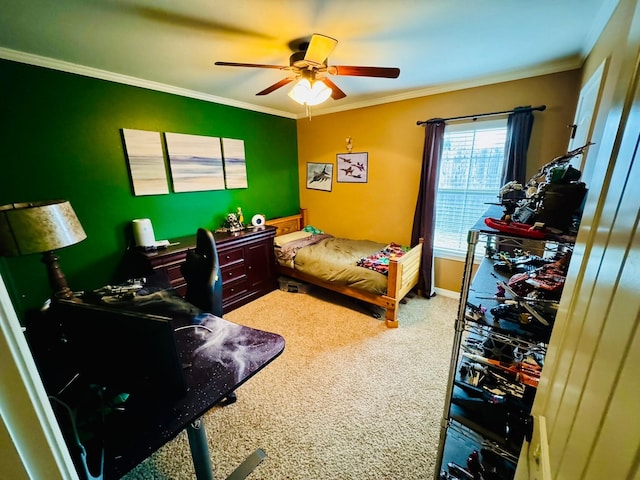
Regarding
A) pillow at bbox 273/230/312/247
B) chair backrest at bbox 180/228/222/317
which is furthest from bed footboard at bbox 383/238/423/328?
chair backrest at bbox 180/228/222/317

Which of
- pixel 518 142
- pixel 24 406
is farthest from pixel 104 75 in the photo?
pixel 518 142

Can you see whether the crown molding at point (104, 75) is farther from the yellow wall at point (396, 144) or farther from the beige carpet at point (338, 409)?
the beige carpet at point (338, 409)

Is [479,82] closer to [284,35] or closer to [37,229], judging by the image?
[284,35]

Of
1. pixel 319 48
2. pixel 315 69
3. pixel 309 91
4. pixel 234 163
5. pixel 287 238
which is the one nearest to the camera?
pixel 319 48

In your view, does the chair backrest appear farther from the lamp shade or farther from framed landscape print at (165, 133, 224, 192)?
framed landscape print at (165, 133, 224, 192)

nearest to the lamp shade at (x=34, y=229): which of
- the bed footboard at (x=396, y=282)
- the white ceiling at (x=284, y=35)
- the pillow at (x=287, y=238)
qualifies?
the white ceiling at (x=284, y=35)

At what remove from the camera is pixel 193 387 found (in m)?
1.00

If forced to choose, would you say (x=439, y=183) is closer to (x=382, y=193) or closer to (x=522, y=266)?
(x=382, y=193)

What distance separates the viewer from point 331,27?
1.68 metres

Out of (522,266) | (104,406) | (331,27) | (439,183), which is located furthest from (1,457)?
(439,183)

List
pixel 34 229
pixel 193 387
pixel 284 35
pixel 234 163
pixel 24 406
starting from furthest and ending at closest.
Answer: pixel 234 163 → pixel 284 35 → pixel 34 229 → pixel 193 387 → pixel 24 406

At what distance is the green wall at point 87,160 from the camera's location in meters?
1.97

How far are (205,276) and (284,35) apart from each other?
5.78 ft

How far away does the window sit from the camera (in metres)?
2.75
